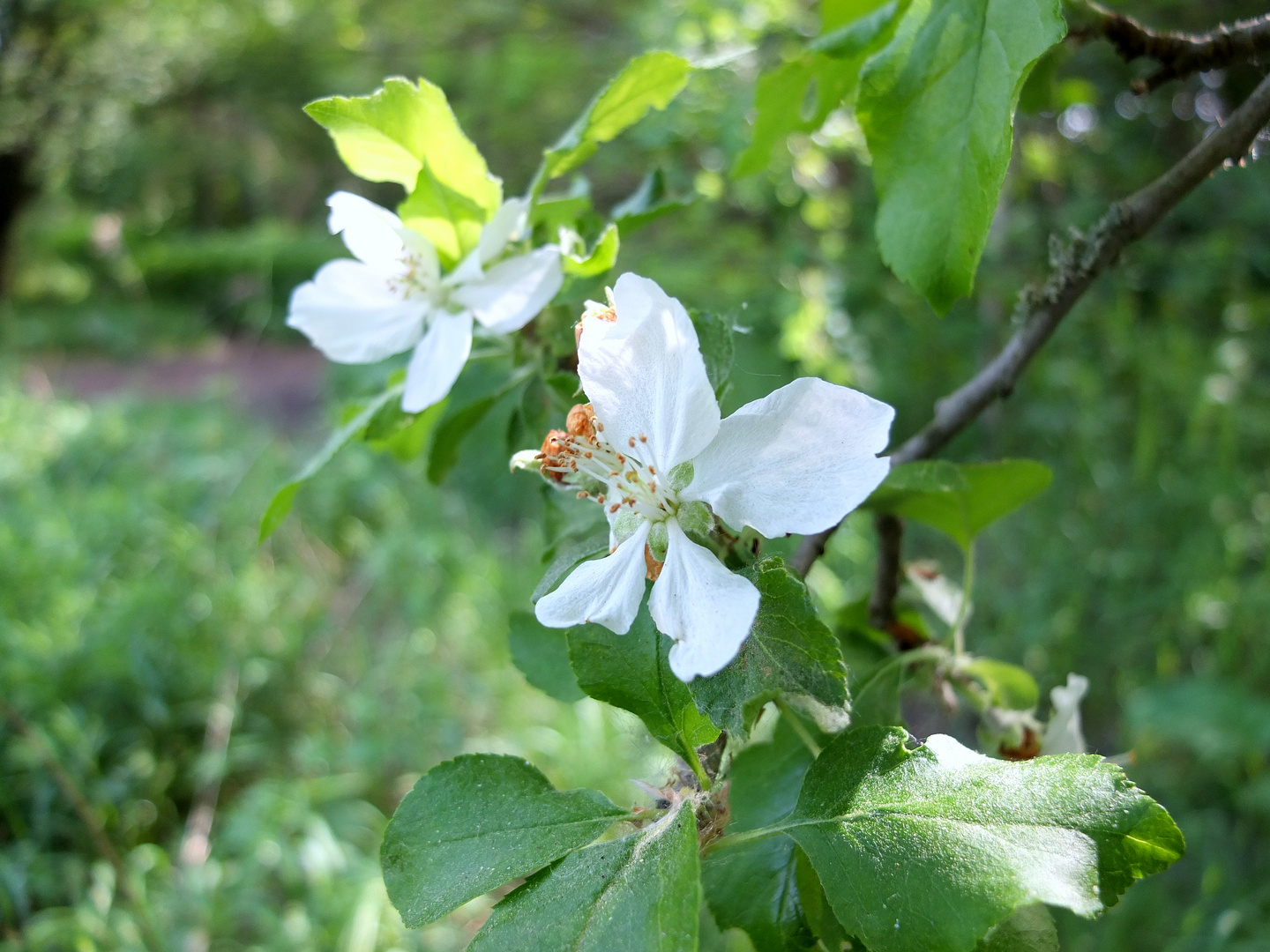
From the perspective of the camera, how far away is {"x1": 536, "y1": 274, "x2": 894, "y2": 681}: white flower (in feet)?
1.17

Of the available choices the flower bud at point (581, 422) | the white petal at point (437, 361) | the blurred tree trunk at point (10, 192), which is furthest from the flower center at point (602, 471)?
the blurred tree trunk at point (10, 192)

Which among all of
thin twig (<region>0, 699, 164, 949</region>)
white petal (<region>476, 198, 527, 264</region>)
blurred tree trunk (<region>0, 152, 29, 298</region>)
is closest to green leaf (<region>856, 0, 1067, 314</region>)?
white petal (<region>476, 198, 527, 264</region>)

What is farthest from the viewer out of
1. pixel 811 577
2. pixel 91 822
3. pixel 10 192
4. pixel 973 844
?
pixel 10 192

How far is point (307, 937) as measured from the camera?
6.10ft

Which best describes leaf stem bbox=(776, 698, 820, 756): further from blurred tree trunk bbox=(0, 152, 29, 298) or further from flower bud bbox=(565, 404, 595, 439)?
blurred tree trunk bbox=(0, 152, 29, 298)

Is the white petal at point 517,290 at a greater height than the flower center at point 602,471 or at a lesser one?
greater

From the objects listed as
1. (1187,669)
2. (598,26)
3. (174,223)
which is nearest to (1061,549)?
(1187,669)

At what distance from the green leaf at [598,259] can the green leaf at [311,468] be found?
159 mm

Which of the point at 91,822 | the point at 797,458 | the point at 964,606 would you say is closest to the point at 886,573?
the point at 964,606

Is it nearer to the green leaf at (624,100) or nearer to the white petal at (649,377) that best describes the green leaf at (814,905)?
the white petal at (649,377)

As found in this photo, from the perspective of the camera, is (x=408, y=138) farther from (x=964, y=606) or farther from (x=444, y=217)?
(x=964, y=606)

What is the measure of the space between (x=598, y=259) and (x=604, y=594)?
19cm

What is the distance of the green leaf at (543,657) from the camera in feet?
1.83

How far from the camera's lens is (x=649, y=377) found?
1.31 feet
